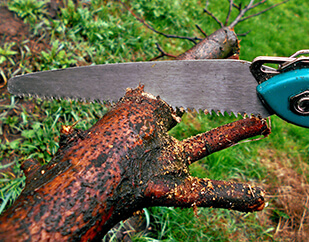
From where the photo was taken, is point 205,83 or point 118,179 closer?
point 118,179

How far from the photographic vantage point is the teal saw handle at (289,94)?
5.15 ft

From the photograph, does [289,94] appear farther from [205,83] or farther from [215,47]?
[215,47]

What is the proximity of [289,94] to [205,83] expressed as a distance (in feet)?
2.07

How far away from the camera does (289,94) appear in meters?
1.63

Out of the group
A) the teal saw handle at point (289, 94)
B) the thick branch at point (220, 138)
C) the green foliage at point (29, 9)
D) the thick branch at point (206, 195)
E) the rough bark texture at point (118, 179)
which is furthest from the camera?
the green foliage at point (29, 9)

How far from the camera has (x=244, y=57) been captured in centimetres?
502

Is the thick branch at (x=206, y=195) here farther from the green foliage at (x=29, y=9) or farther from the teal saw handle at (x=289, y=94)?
the green foliage at (x=29, y=9)

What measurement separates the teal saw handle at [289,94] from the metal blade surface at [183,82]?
0.36 feet

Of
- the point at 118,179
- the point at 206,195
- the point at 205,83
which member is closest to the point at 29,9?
the point at 205,83

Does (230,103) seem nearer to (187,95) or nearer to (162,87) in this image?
(187,95)

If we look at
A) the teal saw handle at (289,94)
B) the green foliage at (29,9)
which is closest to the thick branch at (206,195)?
the teal saw handle at (289,94)

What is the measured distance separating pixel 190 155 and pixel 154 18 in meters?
3.88

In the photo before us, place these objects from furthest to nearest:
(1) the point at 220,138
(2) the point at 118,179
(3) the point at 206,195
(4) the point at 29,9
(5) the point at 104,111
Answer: (5) the point at 104,111 < (4) the point at 29,9 < (1) the point at 220,138 < (3) the point at 206,195 < (2) the point at 118,179

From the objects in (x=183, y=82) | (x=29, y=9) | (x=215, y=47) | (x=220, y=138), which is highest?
(x=29, y=9)
